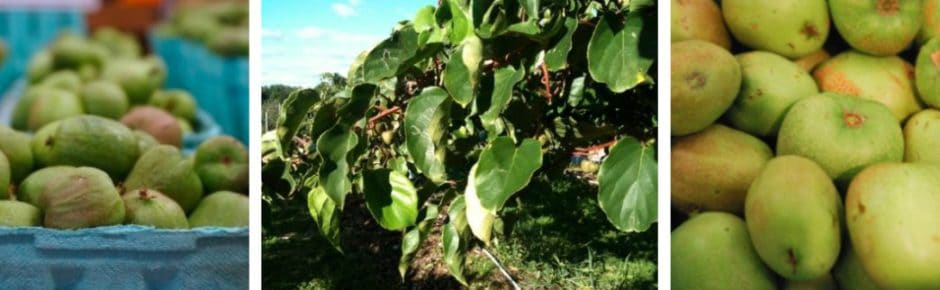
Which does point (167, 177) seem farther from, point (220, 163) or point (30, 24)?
point (30, 24)

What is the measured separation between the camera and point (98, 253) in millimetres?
1512

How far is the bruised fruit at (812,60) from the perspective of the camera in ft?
4.89

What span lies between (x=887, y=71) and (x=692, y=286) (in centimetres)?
48

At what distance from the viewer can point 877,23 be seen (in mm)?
1462

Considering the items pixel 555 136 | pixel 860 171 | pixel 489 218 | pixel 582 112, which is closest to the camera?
pixel 860 171

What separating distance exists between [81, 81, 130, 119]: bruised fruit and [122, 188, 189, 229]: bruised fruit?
0.31m

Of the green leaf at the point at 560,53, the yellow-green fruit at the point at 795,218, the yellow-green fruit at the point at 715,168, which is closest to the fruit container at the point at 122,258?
the green leaf at the point at 560,53

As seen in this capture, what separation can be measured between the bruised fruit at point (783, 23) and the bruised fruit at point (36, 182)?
1191 mm

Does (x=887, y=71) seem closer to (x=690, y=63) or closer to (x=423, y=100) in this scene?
(x=690, y=63)

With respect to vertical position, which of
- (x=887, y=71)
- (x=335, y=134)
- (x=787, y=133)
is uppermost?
(x=887, y=71)

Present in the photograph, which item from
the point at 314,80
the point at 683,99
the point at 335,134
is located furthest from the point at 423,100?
the point at 314,80

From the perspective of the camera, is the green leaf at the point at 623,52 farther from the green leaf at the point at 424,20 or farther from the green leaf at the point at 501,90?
the green leaf at the point at 424,20

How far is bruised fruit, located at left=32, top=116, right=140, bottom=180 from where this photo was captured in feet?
5.29

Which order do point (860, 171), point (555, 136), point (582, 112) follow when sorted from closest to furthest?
point (860, 171)
point (555, 136)
point (582, 112)
